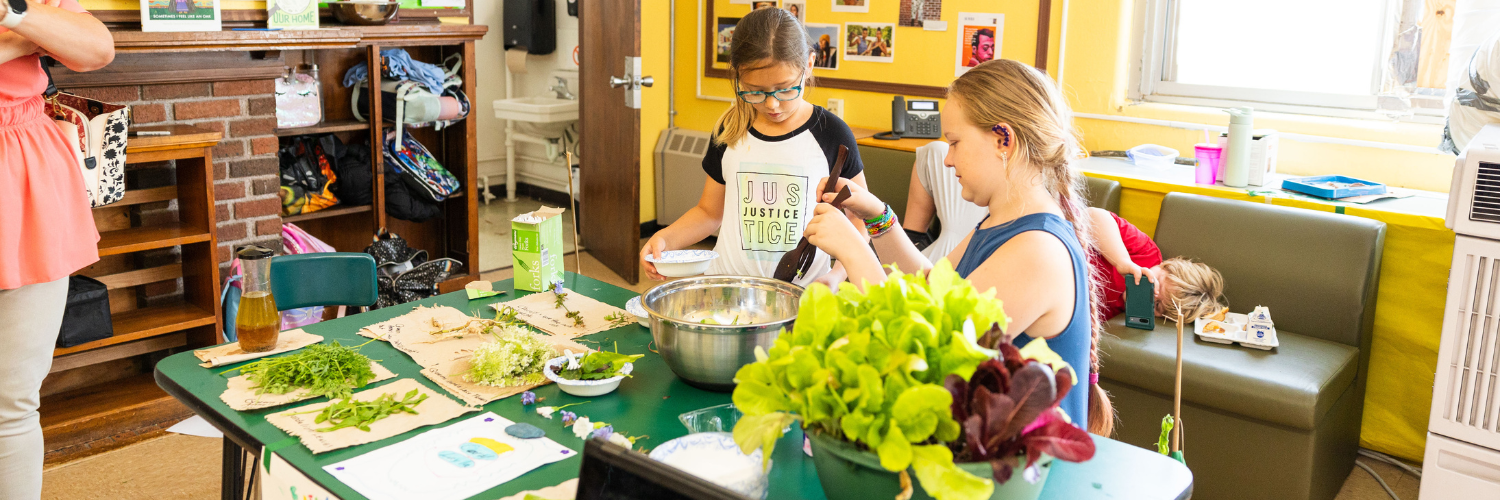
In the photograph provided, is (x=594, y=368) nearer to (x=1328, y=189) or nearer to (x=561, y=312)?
(x=561, y=312)

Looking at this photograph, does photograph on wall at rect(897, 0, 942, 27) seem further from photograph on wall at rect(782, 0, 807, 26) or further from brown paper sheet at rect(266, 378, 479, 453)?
brown paper sheet at rect(266, 378, 479, 453)

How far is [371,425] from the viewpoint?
1.40 meters

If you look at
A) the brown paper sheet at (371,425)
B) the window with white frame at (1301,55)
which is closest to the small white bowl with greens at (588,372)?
the brown paper sheet at (371,425)

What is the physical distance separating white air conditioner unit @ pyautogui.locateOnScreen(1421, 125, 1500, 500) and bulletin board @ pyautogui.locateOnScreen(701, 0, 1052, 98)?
1861 mm

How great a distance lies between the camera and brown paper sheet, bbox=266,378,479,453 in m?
1.35

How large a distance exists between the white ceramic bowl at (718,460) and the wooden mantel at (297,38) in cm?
254

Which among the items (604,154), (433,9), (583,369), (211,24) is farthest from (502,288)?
(604,154)

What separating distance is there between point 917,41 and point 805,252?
269 centimetres

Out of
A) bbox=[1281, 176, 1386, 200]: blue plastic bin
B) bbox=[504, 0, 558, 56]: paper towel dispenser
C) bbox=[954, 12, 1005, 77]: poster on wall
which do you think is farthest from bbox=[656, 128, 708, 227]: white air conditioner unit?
bbox=[1281, 176, 1386, 200]: blue plastic bin

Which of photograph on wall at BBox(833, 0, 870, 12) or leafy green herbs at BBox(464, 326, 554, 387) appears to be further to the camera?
photograph on wall at BBox(833, 0, 870, 12)

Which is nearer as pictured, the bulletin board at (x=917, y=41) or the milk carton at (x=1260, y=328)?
the milk carton at (x=1260, y=328)

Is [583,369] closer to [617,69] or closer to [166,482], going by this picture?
[166,482]

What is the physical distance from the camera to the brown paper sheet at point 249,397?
4.81 feet

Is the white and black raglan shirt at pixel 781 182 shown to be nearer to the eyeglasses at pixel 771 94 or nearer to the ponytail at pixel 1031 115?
the eyeglasses at pixel 771 94
